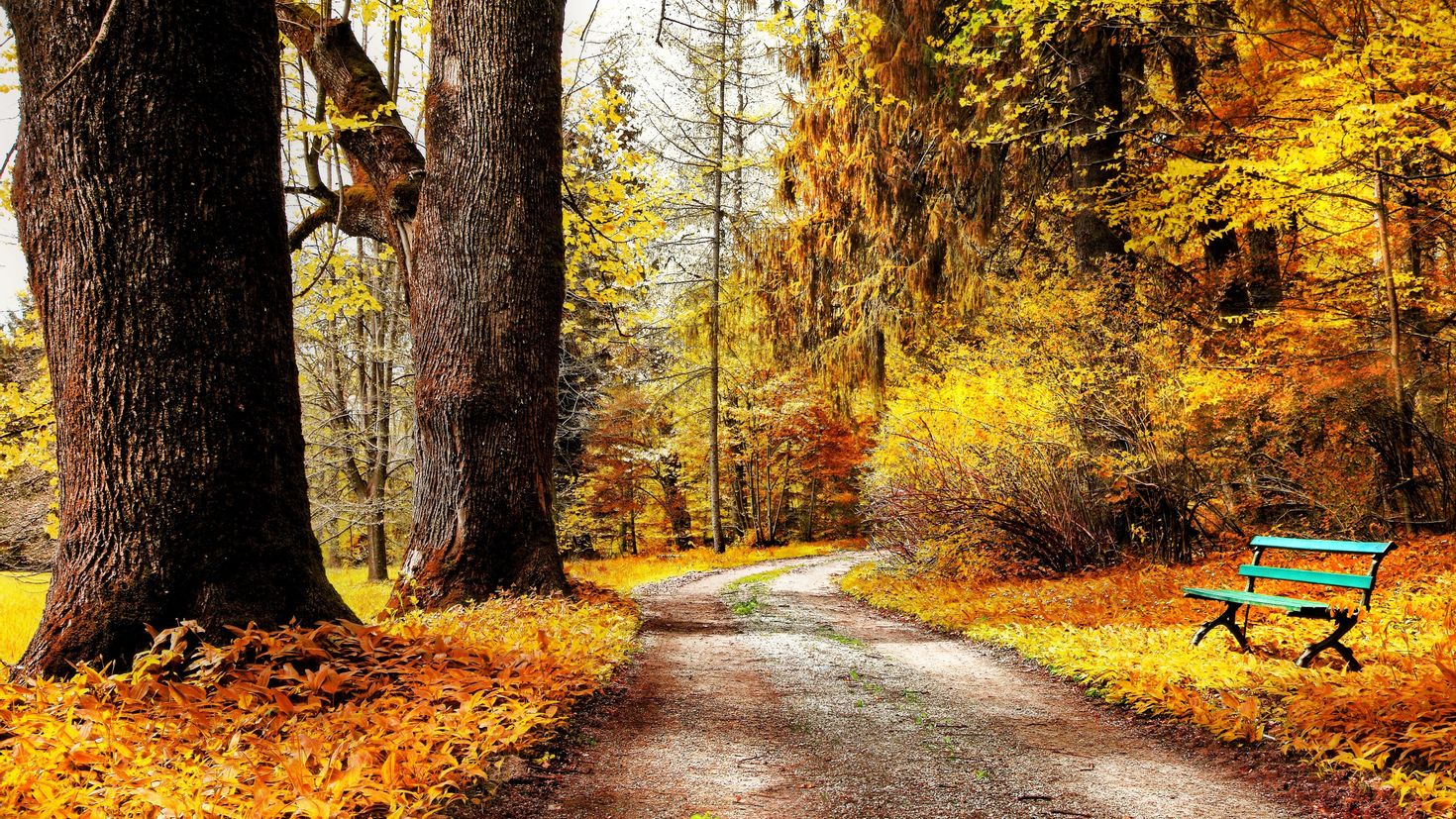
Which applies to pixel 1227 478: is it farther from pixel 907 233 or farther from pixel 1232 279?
pixel 907 233

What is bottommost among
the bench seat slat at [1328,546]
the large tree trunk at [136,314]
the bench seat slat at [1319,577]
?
the bench seat slat at [1319,577]

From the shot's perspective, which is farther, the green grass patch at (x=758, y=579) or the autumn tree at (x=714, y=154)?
the autumn tree at (x=714, y=154)

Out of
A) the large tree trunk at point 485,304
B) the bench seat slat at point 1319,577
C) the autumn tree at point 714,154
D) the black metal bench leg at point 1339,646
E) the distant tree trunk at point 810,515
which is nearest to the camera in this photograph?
the black metal bench leg at point 1339,646

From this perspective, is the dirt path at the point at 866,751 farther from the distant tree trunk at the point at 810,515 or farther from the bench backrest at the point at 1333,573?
the distant tree trunk at the point at 810,515

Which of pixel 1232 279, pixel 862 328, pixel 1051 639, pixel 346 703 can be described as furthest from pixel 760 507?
pixel 346 703

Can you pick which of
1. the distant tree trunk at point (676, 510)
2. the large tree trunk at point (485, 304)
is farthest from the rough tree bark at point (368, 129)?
the distant tree trunk at point (676, 510)

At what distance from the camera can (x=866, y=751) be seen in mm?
4043

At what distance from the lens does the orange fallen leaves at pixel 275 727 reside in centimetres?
263

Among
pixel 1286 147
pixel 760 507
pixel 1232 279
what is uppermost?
pixel 1286 147

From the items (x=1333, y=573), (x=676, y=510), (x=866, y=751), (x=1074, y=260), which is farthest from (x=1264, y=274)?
(x=676, y=510)

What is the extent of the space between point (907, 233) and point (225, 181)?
926 cm

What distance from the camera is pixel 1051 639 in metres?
6.56

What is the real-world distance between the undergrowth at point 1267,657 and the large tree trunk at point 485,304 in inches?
178

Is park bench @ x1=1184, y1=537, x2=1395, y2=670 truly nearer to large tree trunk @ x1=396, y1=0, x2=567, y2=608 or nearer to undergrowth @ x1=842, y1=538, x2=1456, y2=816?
undergrowth @ x1=842, y1=538, x2=1456, y2=816
